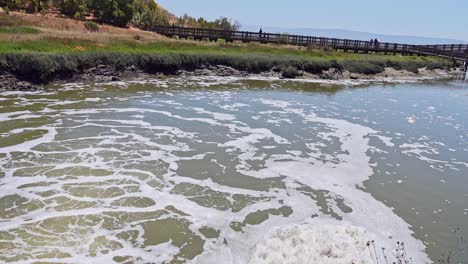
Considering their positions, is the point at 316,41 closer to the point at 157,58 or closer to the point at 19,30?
the point at 157,58

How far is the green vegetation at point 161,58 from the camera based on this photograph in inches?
905

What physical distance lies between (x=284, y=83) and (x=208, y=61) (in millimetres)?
6299

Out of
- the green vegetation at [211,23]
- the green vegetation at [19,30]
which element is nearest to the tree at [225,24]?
the green vegetation at [211,23]

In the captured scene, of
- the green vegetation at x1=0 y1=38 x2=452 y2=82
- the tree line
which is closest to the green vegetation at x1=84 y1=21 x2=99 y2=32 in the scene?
the tree line

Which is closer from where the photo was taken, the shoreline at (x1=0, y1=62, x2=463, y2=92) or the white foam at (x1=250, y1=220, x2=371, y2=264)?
the white foam at (x1=250, y1=220, x2=371, y2=264)

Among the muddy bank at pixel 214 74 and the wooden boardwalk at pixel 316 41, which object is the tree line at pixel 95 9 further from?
the muddy bank at pixel 214 74

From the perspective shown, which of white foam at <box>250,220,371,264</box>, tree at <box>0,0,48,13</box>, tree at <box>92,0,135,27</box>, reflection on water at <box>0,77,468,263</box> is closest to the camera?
white foam at <box>250,220,371,264</box>

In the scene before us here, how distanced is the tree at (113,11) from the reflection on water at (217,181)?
29231mm

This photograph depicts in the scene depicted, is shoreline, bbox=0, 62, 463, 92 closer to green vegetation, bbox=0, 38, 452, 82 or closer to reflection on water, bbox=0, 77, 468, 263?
green vegetation, bbox=0, 38, 452, 82

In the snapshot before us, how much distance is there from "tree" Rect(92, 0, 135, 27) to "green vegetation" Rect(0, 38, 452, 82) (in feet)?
51.5

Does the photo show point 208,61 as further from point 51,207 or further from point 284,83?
point 51,207

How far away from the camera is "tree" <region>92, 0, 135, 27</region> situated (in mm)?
47625

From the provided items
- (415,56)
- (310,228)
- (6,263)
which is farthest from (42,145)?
(415,56)

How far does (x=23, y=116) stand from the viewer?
16625 millimetres
